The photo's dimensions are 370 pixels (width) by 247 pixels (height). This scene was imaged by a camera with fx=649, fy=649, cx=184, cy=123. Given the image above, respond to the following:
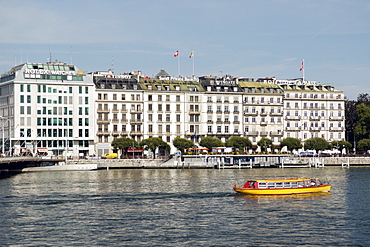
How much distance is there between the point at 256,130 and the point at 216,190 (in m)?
89.5

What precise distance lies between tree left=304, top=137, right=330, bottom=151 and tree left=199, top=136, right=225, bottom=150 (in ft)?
76.9

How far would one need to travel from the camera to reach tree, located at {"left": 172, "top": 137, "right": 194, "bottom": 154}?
15862cm

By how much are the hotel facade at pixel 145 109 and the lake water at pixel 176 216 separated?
210 ft

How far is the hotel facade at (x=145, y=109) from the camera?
15662cm

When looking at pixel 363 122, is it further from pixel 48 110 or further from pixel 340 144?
pixel 48 110

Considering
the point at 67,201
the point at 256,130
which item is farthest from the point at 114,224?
the point at 256,130

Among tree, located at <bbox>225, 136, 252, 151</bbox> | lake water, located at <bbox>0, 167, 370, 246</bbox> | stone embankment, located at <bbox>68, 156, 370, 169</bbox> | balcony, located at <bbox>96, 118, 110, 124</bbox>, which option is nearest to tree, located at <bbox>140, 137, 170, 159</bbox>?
stone embankment, located at <bbox>68, 156, 370, 169</bbox>

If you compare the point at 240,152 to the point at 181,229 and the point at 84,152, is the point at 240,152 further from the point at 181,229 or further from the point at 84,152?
the point at 181,229

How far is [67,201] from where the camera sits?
248 feet

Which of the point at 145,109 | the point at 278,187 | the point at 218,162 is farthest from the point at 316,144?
the point at 278,187

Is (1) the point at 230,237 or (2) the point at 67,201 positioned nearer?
(1) the point at 230,237

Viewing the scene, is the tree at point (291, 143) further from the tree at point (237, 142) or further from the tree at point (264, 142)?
the tree at point (237, 142)

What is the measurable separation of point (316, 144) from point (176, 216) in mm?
109633

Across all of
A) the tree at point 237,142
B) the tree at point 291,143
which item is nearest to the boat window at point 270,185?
the tree at point 237,142
